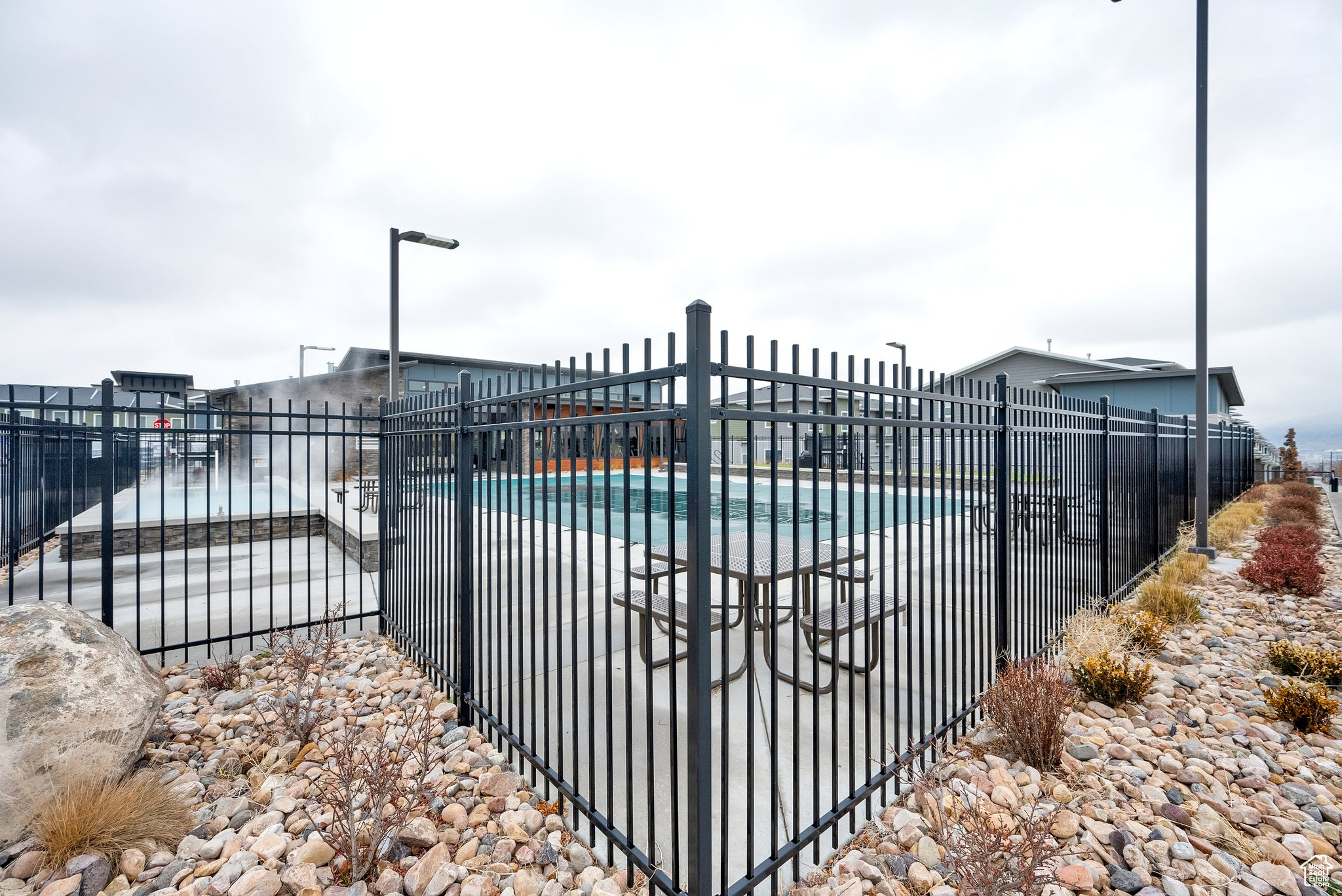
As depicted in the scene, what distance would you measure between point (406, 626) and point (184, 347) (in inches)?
2295

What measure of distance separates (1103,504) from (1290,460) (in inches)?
1024

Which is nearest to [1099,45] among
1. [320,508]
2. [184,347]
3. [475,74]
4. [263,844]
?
[475,74]

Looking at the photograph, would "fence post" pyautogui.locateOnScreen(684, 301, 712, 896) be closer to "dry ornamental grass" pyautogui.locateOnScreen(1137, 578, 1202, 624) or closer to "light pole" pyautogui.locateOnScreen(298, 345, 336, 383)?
"dry ornamental grass" pyautogui.locateOnScreen(1137, 578, 1202, 624)

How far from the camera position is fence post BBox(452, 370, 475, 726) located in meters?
3.14

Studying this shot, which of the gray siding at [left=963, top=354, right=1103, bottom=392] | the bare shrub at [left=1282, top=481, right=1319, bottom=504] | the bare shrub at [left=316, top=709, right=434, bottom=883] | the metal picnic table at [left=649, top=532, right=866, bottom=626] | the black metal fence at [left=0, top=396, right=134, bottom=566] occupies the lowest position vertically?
the bare shrub at [left=316, top=709, right=434, bottom=883]

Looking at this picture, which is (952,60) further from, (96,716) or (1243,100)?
(96,716)

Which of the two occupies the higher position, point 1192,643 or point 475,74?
point 475,74

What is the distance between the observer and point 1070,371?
22.2 m

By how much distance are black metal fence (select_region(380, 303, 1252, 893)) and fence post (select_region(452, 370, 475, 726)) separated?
13 mm

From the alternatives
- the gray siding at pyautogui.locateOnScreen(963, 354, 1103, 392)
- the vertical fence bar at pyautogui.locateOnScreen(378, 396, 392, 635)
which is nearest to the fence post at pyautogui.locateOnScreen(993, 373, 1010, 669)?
the vertical fence bar at pyautogui.locateOnScreen(378, 396, 392, 635)

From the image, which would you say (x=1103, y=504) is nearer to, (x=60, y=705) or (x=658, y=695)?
(x=658, y=695)

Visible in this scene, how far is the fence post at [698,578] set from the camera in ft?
5.16

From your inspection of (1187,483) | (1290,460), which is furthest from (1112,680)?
(1290,460)

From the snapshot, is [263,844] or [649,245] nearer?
[263,844]
